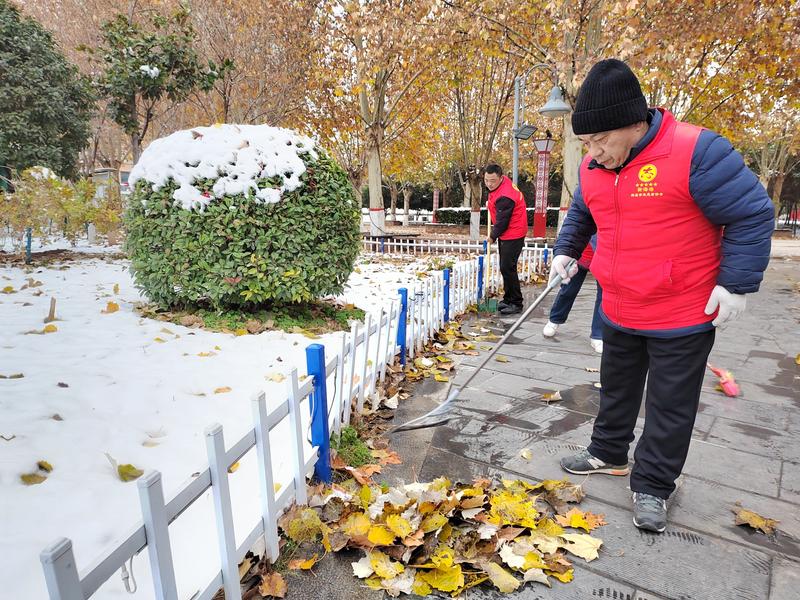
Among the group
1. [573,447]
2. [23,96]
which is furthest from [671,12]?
[23,96]

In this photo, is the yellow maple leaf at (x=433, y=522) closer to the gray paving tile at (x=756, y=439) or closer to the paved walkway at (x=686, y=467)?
the paved walkway at (x=686, y=467)

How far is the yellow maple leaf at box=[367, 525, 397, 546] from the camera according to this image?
192 cm

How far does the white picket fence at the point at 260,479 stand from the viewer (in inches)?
44.4

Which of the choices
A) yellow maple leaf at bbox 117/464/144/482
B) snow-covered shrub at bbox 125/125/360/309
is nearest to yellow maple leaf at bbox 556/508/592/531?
yellow maple leaf at bbox 117/464/144/482

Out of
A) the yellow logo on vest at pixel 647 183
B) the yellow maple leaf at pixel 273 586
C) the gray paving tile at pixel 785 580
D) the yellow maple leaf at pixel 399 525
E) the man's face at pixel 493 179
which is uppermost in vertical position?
the man's face at pixel 493 179

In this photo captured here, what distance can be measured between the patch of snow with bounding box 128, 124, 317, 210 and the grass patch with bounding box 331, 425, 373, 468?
2.59 meters

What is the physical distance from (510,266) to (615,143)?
15.0 ft

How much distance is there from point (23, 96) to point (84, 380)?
13.4m

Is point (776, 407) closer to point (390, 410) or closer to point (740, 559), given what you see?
point (740, 559)

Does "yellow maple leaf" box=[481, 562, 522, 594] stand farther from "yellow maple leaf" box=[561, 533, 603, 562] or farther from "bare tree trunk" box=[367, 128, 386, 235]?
"bare tree trunk" box=[367, 128, 386, 235]

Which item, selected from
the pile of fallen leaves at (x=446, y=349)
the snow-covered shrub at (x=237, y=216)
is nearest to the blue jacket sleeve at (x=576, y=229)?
the pile of fallen leaves at (x=446, y=349)

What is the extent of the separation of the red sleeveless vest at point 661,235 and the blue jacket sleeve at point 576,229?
367 mm

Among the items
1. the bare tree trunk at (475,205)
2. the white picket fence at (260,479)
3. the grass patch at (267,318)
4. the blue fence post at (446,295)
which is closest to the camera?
the white picket fence at (260,479)

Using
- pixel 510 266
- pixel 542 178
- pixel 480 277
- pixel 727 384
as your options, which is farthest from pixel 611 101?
pixel 542 178
